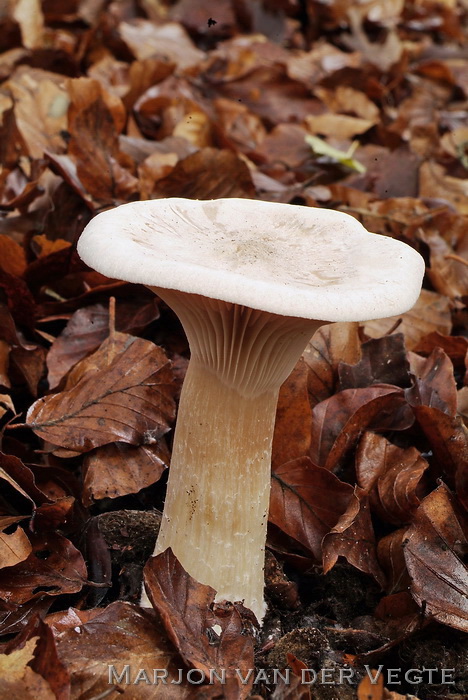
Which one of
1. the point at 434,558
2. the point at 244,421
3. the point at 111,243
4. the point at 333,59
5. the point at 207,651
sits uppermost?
the point at 111,243

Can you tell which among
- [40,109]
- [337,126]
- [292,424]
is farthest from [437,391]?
A: [337,126]

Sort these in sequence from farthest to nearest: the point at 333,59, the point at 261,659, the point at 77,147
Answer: the point at 333,59, the point at 77,147, the point at 261,659

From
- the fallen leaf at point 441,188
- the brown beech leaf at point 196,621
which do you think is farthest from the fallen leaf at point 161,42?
the brown beech leaf at point 196,621

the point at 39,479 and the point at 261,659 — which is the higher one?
the point at 39,479

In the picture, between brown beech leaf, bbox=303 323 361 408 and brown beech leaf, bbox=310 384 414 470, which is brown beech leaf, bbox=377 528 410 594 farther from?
brown beech leaf, bbox=303 323 361 408

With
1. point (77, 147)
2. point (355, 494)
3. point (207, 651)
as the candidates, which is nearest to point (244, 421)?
point (355, 494)

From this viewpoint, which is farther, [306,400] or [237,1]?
[237,1]

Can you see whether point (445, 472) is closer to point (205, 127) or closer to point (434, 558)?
point (434, 558)

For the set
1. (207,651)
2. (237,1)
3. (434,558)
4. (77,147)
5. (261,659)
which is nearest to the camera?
(207,651)

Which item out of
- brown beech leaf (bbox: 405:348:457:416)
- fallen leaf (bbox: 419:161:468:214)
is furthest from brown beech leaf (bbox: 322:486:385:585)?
fallen leaf (bbox: 419:161:468:214)
